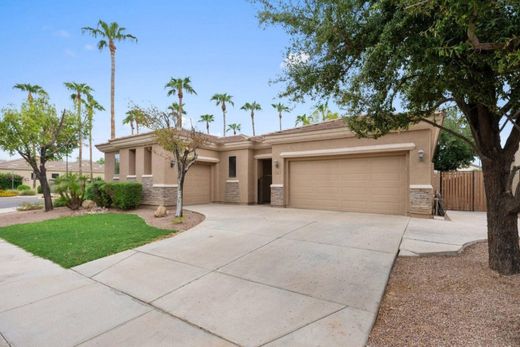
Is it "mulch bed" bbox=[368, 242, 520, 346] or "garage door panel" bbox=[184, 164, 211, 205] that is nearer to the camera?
"mulch bed" bbox=[368, 242, 520, 346]

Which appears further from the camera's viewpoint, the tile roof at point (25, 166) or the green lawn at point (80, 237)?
the tile roof at point (25, 166)

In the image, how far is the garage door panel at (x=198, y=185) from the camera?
46.3ft

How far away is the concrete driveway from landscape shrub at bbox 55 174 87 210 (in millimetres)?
6718

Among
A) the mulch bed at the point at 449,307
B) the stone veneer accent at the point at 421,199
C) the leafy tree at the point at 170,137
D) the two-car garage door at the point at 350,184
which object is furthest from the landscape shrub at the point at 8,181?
the mulch bed at the point at 449,307

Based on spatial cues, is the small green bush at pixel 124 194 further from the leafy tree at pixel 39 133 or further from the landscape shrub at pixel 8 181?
the landscape shrub at pixel 8 181

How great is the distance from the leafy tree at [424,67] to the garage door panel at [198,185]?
1010cm

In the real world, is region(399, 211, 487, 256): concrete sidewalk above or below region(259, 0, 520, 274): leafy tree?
below

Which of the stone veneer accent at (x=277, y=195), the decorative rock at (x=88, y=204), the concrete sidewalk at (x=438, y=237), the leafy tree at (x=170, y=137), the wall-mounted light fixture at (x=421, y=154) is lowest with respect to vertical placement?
the concrete sidewalk at (x=438, y=237)

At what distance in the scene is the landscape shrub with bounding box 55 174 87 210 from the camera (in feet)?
41.5

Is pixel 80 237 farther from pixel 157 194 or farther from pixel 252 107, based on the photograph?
pixel 252 107

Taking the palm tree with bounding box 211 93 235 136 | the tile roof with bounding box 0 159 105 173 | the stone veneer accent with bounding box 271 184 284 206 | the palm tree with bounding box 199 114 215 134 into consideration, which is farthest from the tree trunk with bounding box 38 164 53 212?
the tile roof with bounding box 0 159 105 173

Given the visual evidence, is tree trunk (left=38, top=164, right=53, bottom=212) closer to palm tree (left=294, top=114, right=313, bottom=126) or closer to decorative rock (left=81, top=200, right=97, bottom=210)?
decorative rock (left=81, top=200, right=97, bottom=210)

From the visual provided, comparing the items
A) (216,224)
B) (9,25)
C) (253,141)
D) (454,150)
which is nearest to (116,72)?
(9,25)

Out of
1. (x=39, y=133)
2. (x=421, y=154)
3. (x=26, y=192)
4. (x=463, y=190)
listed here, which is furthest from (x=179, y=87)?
(x=26, y=192)
